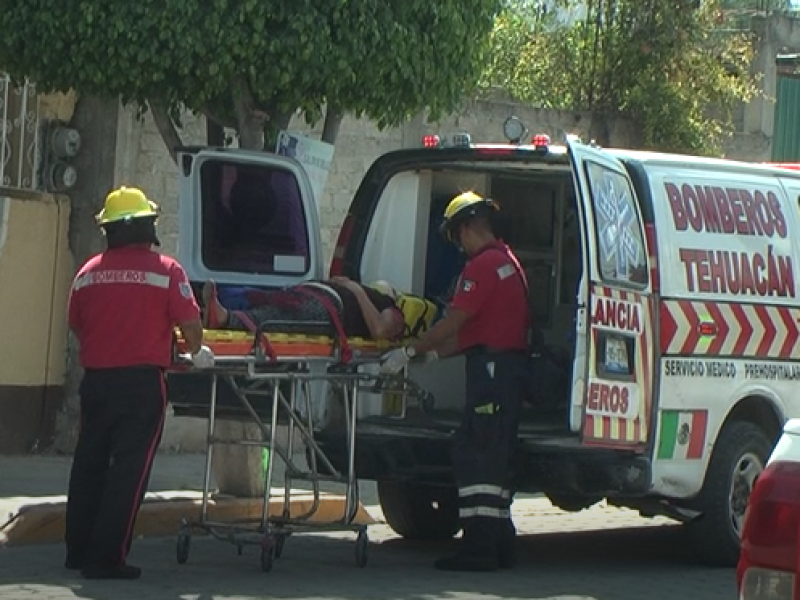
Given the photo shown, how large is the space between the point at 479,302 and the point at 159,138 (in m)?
5.44

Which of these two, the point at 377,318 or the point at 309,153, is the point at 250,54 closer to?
the point at 309,153

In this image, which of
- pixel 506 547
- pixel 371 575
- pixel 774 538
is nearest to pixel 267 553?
pixel 371 575

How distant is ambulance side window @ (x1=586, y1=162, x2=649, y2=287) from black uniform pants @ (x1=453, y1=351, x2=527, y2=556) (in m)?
0.68

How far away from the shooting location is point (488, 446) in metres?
9.52

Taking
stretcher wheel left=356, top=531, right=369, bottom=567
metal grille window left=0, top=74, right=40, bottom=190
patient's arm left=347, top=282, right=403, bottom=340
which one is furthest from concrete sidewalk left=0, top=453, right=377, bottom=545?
metal grille window left=0, top=74, right=40, bottom=190

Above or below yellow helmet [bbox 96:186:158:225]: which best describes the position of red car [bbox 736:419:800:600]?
below

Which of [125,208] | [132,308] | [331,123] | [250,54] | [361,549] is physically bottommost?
[361,549]

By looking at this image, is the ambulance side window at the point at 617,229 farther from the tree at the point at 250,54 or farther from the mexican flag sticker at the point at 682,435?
the tree at the point at 250,54

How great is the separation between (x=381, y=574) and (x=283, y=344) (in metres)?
1.26

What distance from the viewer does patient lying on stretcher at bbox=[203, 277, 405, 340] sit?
30.5 ft

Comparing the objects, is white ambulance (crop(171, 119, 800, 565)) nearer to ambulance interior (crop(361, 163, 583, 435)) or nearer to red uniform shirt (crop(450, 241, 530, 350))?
ambulance interior (crop(361, 163, 583, 435))

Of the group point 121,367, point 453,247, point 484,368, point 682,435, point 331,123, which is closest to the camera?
point 121,367

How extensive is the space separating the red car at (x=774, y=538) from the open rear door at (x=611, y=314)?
13.9 feet

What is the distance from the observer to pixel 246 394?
962cm
